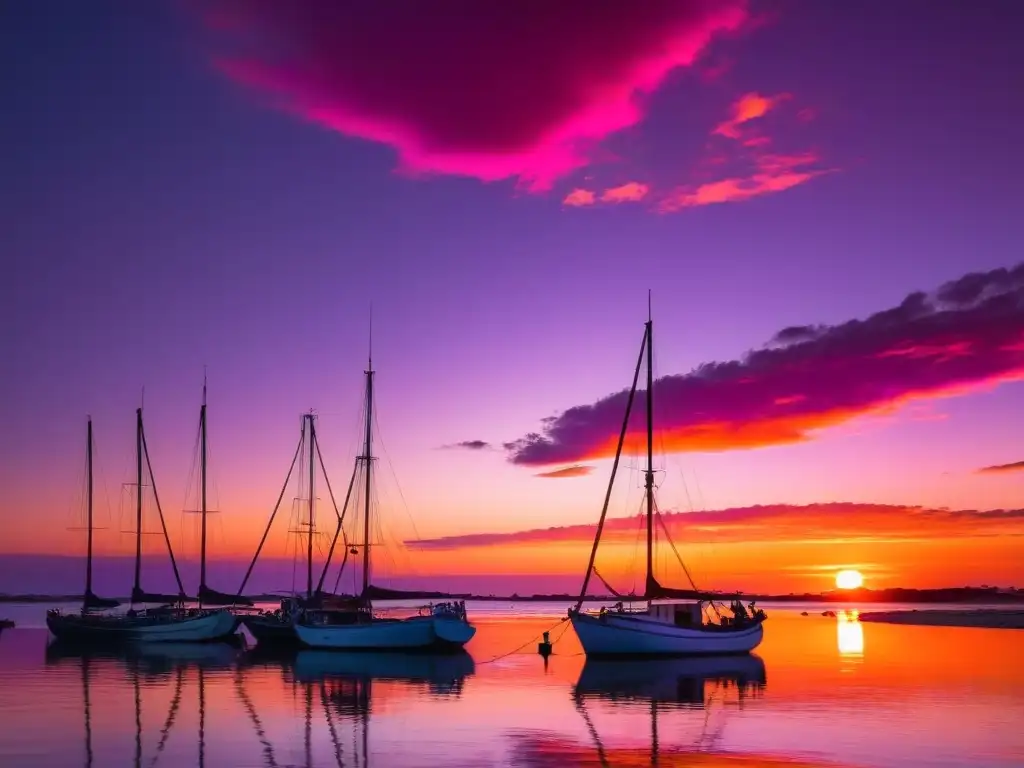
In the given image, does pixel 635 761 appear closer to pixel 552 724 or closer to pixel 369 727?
pixel 552 724

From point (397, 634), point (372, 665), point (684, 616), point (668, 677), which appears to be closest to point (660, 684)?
point (668, 677)

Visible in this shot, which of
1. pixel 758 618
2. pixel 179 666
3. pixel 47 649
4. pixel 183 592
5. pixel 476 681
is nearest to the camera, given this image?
pixel 476 681

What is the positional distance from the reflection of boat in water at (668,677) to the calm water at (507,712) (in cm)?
19

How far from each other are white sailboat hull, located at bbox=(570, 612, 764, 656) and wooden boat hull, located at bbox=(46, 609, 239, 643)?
32.7 m

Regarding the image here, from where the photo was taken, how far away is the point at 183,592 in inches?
3327

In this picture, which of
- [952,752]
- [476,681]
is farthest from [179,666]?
[952,752]

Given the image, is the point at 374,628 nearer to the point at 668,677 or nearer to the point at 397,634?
the point at 397,634

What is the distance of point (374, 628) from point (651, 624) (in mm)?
19175

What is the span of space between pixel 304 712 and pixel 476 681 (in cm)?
1391

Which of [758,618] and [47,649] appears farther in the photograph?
[47,649]

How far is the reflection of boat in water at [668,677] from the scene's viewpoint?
40.4m

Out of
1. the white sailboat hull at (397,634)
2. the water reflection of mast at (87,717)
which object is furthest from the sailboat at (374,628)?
the water reflection of mast at (87,717)

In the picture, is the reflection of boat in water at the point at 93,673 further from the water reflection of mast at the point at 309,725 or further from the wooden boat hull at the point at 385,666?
the wooden boat hull at the point at 385,666

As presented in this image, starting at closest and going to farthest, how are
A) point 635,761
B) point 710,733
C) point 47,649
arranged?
point 635,761 < point 710,733 < point 47,649
